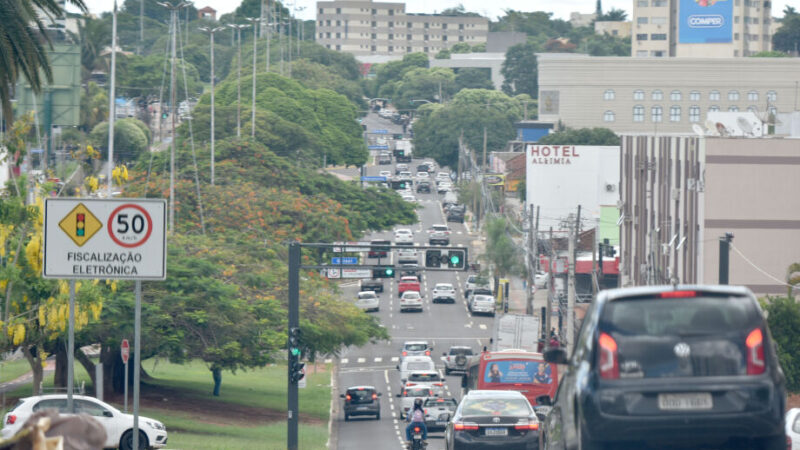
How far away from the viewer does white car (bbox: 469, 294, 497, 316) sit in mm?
75500

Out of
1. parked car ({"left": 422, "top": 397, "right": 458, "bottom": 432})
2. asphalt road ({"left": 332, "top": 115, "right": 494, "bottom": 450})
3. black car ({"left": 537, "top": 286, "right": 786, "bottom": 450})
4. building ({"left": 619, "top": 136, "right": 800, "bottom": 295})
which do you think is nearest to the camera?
black car ({"left": 537, "top": 286, "right": 786, "bottom": 450})

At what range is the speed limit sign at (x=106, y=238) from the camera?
15810mm

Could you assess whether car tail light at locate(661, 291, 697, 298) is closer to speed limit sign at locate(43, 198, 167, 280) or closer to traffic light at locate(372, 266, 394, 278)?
speed limit sign at locate(43, 198, 167, 280)

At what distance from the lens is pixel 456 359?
2243 inches

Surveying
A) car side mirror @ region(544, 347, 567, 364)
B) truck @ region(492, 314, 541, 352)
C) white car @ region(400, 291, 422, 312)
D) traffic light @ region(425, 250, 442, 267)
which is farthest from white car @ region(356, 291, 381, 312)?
car side mirror @ region(544, 347, 567, 364)

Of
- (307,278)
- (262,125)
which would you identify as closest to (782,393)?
(307,278)

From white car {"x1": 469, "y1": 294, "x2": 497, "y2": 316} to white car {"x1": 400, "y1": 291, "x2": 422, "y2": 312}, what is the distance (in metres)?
3.22

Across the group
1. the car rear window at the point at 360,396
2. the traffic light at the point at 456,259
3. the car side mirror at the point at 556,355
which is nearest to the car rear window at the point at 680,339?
the car side mirror at the point at 556,355

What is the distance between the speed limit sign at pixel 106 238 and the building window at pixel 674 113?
13930 centimetres

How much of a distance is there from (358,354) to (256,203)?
45.8 ft

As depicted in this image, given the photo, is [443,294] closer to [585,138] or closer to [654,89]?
[585,138]

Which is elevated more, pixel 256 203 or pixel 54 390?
pixel 256 203

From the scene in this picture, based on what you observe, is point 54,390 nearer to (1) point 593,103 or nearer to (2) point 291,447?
(2) point 291,447

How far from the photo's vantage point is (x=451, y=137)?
463 feet
